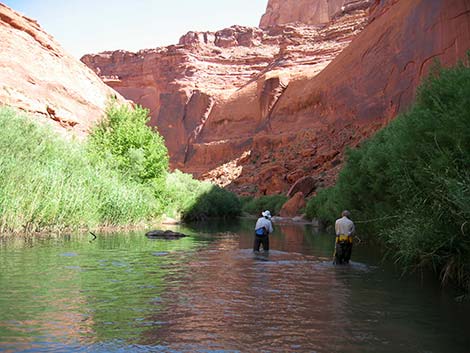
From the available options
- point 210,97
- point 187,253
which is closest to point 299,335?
point 187,253

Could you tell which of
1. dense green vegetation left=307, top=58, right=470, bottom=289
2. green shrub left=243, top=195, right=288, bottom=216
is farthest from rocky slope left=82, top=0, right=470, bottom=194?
dense green vegetation left=307, top=58, right=470, bottom=289

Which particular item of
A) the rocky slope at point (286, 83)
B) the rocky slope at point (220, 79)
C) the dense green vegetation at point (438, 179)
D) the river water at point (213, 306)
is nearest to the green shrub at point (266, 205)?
the rocky slope at point (286, 83)

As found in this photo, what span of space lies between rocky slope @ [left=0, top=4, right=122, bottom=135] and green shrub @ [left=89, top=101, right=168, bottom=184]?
25.6 feet

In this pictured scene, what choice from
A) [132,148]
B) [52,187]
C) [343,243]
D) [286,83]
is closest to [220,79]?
[286,83]

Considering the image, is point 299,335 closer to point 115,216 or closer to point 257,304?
point 257,304

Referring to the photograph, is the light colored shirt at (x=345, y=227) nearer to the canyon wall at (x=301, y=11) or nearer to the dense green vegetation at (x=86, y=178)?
the dense green vegetation at (x=86, y=178)

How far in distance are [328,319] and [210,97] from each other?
266 ft

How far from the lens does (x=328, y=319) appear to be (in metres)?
7.35

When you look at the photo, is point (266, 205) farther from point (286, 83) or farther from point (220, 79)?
point (220, 79)

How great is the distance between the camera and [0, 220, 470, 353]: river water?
6.07 metres

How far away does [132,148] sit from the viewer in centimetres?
3064

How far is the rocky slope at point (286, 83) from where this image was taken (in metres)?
47.9

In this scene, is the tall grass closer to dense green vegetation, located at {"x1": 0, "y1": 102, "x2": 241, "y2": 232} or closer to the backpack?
dense green vegetation, located at {"x1": 0, "y1": 102, "x2": 241, "y2": 232}

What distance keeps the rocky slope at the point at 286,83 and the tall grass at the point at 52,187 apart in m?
27.2
